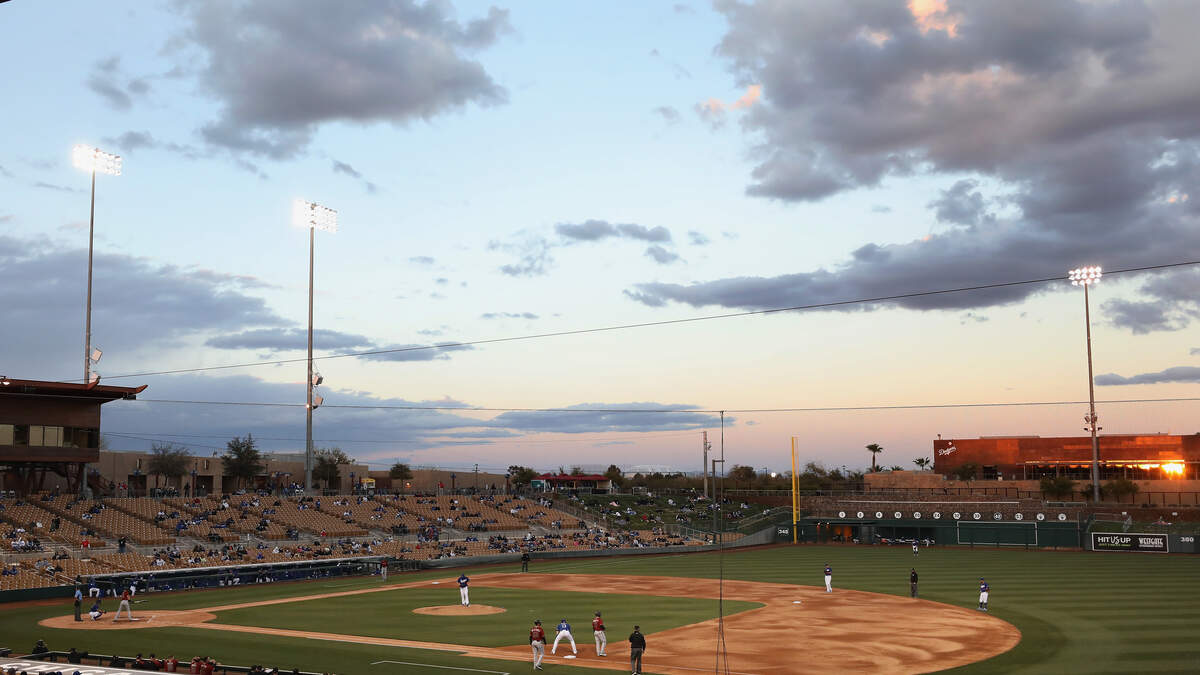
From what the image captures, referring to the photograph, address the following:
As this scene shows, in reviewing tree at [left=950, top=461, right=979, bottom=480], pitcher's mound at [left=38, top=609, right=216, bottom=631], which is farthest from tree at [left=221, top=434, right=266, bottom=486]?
tree at [left=950, top=461, right=979, bottom=480]

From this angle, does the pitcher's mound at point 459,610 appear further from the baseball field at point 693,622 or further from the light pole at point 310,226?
the light pole at point 310,226

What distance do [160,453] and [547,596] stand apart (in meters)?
80.7

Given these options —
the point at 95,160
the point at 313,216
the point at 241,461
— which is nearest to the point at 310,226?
the point at 313,216

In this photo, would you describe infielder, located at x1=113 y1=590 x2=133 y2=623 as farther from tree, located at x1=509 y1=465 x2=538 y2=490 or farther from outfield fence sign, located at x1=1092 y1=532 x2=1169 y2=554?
tree, located at x1=509 y1=465 x2=538 y2=490

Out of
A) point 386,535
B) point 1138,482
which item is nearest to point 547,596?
point 386,535

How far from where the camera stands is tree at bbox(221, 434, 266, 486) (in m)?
94.9

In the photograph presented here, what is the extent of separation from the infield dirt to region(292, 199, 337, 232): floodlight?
3240 cm

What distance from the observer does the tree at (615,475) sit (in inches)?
5708

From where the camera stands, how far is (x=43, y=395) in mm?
59219

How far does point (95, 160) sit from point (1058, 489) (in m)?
88.8

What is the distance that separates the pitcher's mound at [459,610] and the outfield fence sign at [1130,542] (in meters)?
52.7

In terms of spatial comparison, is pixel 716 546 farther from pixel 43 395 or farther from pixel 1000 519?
pixel 43 395

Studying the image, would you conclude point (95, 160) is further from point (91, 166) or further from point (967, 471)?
point (967, 471)

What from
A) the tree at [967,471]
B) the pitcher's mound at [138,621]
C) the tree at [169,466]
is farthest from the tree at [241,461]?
the tree at [967,471]
